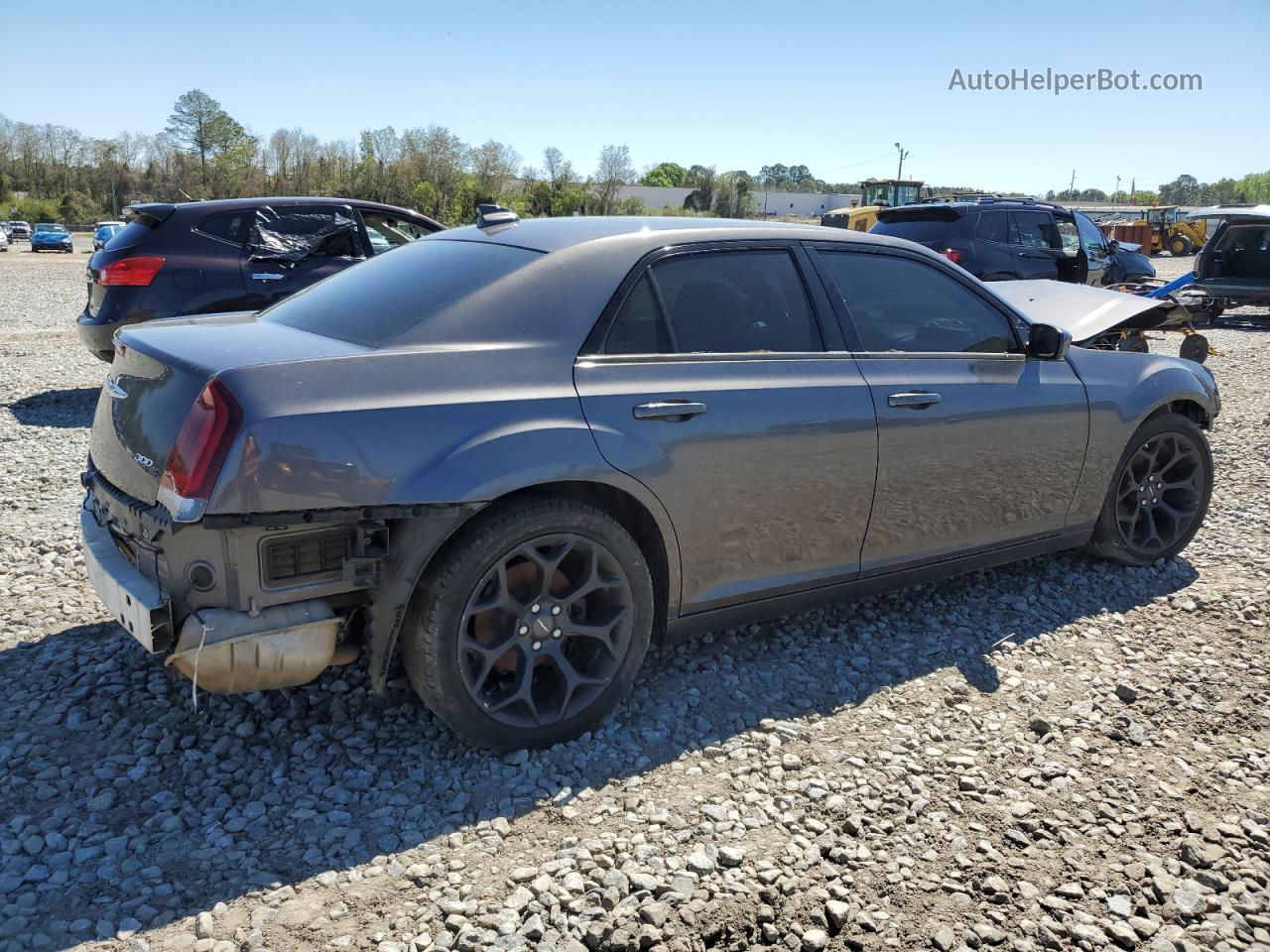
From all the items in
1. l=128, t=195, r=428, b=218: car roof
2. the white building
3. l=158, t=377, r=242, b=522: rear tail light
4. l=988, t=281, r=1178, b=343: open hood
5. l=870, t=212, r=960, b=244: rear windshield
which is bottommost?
l=158, t=377, r=242, b=522: rear tail light

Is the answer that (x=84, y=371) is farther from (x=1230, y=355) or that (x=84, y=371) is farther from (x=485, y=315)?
(x=1230, y=355)

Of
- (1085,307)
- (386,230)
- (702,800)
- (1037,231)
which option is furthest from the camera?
(1037,231)

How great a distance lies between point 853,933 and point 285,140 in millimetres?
84933

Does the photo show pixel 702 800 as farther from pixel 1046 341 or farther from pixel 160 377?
pixel 1046 341

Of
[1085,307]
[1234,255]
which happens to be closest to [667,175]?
[1234,255]

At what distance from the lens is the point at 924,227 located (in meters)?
12.3

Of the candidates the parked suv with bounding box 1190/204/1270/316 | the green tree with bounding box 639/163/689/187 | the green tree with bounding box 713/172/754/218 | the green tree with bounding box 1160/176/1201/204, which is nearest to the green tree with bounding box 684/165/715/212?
the green tree with bounding box 713/172/754/218

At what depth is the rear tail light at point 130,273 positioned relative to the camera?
765 cm

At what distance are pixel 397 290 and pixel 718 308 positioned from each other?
115 cm

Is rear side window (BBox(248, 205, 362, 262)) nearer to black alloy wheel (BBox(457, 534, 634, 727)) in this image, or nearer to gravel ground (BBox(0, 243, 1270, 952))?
gravel ground (BBox(0, 243, 1270, 952))

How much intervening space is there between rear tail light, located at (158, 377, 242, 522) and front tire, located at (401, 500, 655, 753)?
2.21ft

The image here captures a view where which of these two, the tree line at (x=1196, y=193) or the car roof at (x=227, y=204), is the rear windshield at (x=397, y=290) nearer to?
the car roof at (x=227, y=204)

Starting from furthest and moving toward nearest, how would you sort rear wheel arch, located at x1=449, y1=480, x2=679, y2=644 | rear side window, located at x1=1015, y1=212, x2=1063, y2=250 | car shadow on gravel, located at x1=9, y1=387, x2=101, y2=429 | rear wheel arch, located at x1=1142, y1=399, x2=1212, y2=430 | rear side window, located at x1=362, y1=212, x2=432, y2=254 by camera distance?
rear side window, located at x1=1015, y1=212, x2=1063, y2=250 → rear side window, located at x1=362, y1=212, x2=432, y2=254 → car shadow on gravel, located at x1=9, y1=387, x2=101, y2=429 → rear wheel arch, located at x1=1142, y1=399, x2=1212, y2=430 → rear wheel arch, located at x1=449, y1=480, x2=679, y2=644

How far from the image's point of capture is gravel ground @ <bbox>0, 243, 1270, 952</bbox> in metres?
2.46
